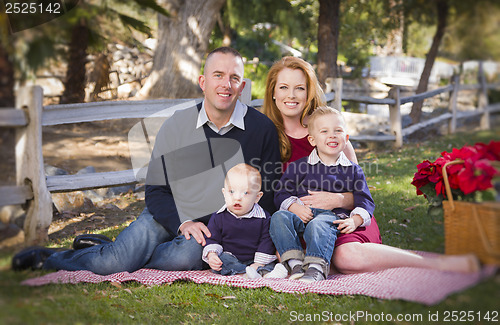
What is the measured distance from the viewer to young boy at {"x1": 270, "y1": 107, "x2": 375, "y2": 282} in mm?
2559

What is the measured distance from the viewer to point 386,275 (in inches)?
90.0

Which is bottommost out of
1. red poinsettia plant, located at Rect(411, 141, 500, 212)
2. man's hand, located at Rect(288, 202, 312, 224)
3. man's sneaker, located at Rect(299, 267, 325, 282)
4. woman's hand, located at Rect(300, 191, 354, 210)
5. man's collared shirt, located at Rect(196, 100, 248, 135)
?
man's sneaker, located at Rect(299, 267, 325, 282)

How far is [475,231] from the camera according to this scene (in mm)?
1223

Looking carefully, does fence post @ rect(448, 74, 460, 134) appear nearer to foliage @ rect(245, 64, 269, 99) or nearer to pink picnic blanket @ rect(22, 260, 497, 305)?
pink picnic blanket @ rect(22, 260, 497, 305)

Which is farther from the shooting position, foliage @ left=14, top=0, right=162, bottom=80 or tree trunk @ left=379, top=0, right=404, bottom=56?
tree trunk @ left=379, top=0, right=404, bottom=56

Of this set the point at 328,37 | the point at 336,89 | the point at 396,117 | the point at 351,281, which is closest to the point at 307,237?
the point at 351,281

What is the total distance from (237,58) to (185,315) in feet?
4.70

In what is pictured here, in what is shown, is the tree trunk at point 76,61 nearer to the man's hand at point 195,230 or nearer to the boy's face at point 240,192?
the boy's face at point 240,192

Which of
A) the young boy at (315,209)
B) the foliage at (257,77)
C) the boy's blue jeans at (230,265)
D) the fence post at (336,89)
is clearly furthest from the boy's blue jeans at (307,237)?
the foliage at (257,77)

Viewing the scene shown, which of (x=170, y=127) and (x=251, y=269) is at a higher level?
(x=170, y=127)

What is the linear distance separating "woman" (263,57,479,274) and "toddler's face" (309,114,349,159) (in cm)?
28

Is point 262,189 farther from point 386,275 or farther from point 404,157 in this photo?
point 404,157

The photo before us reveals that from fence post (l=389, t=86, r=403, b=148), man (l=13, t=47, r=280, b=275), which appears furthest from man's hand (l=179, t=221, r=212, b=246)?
fence post (l=389, t=86, r=403, b=148)

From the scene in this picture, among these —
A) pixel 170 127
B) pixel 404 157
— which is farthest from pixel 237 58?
pixel 404 157
